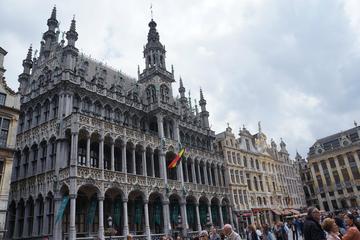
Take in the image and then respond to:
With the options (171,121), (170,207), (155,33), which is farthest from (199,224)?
(155,33)

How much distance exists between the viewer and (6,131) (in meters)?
24.2

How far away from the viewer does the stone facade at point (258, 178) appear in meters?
49.2

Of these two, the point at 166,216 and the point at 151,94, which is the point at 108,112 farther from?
the point at 166,216

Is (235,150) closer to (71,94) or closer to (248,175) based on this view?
(248,175)

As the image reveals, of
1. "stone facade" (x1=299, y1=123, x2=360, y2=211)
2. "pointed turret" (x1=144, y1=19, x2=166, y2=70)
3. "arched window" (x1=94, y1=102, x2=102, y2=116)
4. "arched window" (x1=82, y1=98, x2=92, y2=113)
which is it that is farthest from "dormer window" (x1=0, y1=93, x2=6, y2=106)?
"stone facade" (x1=299, y1=123, x2=360, y2=211)

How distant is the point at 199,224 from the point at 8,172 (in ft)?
72.1

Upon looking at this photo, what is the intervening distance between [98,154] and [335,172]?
63.7 meters

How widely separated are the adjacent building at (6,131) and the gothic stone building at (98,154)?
3624mm

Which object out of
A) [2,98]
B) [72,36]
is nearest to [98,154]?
[2,98]

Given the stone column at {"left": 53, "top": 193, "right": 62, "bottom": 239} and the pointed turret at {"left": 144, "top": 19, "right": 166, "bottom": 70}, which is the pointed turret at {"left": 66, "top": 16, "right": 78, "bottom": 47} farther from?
the stone column at {"left": 53, "top": 193, "right": 62, "bottom": 239}

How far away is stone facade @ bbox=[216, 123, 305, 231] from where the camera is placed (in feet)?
161

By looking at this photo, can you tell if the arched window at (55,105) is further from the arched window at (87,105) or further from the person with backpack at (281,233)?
the person with backpack at (281,233)

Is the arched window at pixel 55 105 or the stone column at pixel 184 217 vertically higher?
the arched window at pixel 55 105

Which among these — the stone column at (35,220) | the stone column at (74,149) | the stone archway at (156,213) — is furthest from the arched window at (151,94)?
→ the stone column at (35,220)
